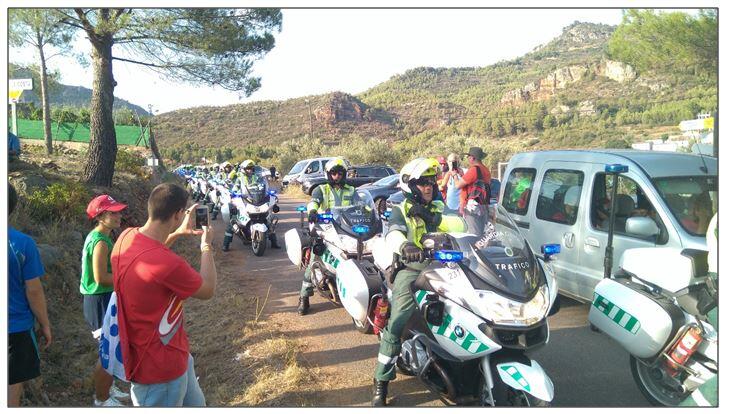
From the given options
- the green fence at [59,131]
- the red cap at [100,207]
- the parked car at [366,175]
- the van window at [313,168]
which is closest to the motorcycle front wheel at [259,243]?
the red cap at [100,207]

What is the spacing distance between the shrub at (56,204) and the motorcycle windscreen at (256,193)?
285cm

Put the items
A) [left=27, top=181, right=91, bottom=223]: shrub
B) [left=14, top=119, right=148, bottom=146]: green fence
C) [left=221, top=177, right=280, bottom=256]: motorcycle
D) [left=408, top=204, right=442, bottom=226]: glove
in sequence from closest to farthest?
[left=408, top=204, right=442, bottom=226]: glove, [left=27, top=181, right=91, bottom=223]: shrub, [left=221, top=177, right=280, bottom=256]: motorcycle, [left=14, top=119, right=148, bottom=146]: green fence

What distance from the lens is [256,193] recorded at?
10.7 m

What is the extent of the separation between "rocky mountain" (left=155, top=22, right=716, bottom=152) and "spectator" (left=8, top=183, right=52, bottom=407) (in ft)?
113

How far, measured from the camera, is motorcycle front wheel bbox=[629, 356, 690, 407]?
3.64 m

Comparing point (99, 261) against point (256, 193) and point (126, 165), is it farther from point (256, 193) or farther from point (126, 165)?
point (126, 165)

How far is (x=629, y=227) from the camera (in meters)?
4.54

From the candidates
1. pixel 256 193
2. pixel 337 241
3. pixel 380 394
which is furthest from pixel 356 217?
pixel 256 193

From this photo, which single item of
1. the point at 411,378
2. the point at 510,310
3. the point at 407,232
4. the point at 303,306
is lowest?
the point at 411,378

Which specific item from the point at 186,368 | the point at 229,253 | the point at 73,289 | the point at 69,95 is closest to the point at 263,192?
the point at 229,253

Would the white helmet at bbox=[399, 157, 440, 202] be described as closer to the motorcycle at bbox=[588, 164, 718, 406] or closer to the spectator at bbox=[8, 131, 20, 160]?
the motorcycle at bbox=[588, 164, 718, 406]

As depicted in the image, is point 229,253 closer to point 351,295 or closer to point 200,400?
point 351,295

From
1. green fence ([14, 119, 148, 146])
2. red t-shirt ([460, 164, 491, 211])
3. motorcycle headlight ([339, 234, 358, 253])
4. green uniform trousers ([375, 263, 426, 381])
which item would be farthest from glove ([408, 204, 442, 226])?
green fence ([14, 119, 148, 146])

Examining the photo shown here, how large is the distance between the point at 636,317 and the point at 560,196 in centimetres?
285
